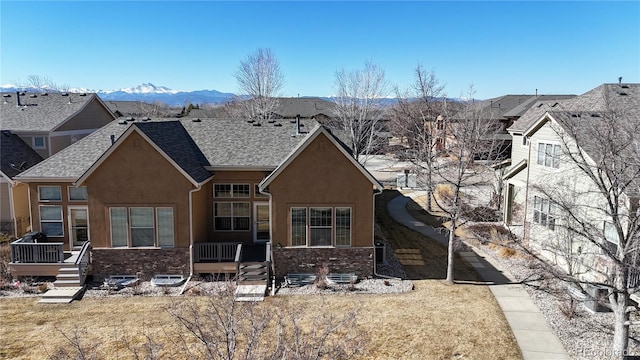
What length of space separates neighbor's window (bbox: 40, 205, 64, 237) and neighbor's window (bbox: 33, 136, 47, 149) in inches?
469

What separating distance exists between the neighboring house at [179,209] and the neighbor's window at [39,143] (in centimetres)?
1117

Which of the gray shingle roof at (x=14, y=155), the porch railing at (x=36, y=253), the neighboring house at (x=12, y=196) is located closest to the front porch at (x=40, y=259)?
the porch railing at (x=36, y=253)

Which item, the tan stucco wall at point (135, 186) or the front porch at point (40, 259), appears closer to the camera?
the front porch at point (40, 259)

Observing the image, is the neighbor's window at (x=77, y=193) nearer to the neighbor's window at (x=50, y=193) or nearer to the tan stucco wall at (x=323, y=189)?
the neighbor's window at (x=50, y=193)

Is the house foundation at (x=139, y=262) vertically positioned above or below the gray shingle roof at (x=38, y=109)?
below

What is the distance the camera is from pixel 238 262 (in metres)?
18.3

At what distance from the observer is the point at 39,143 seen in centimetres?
2969

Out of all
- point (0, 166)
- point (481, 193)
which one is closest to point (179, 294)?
point (0, 166)

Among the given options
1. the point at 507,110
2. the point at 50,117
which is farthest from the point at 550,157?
the point at 507,110

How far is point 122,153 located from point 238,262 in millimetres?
6841

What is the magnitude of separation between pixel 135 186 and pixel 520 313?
16208mm

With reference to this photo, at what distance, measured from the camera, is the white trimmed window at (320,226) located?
19234 mm

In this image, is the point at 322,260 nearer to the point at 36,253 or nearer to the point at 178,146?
the point at 178,146

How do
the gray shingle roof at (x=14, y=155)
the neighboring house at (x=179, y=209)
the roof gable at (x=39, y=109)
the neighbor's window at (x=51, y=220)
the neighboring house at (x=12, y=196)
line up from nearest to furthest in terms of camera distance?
the neighboring house at (x=179, y=209) < the neighbor's window at (x=51, y=220) < the neighboring house at (x=12, y=196) < the gray shingle roof at (x=14, y=155) < the roof gable at (x=39, y=109)
